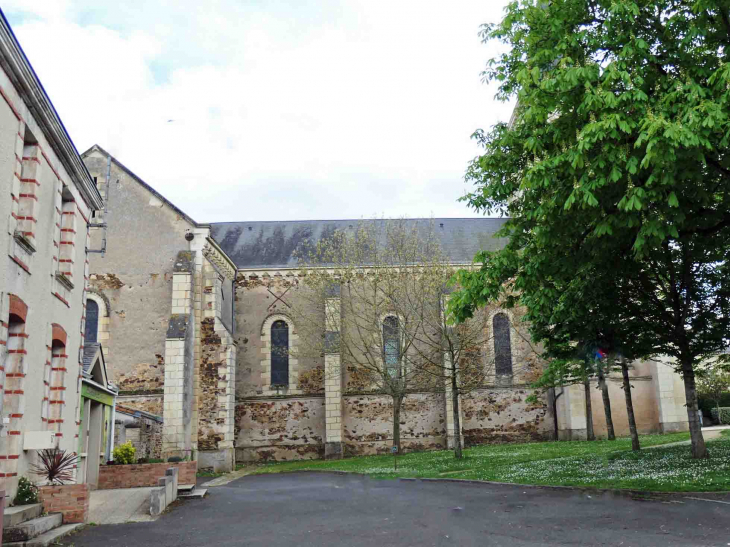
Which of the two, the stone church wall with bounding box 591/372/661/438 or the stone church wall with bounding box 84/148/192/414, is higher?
the stone church wall with bounding box 84/148/192/414

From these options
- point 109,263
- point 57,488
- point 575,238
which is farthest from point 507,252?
point 109,263

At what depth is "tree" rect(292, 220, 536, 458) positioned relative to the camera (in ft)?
74.1

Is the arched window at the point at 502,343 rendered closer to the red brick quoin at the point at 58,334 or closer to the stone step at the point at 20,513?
the red brick quoin at the point at 58,334

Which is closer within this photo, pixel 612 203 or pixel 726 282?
pixel 612 203

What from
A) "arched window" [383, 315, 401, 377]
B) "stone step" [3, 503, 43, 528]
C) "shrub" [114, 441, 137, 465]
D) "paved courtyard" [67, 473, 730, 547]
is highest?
"arched window" [383, 315, 401, 377]

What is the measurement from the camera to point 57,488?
9969 millimetres

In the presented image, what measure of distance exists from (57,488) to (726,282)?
516 inches

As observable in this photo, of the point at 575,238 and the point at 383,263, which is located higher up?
the point at 383,263

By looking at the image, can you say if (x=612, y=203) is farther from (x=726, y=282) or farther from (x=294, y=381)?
(x=294, y=381)

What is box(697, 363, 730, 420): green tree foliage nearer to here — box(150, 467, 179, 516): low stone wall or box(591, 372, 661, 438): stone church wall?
box(591, 372, 661, 438): stone church wall

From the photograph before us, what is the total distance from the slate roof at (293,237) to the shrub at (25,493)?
19994 mm

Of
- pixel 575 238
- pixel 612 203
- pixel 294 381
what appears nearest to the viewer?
pixel 612 203

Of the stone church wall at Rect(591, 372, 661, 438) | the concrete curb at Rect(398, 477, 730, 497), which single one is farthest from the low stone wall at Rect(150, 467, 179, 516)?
the stone church wall at Rect(591, 372, 661, 438)

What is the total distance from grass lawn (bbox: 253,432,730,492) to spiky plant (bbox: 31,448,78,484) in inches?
336
